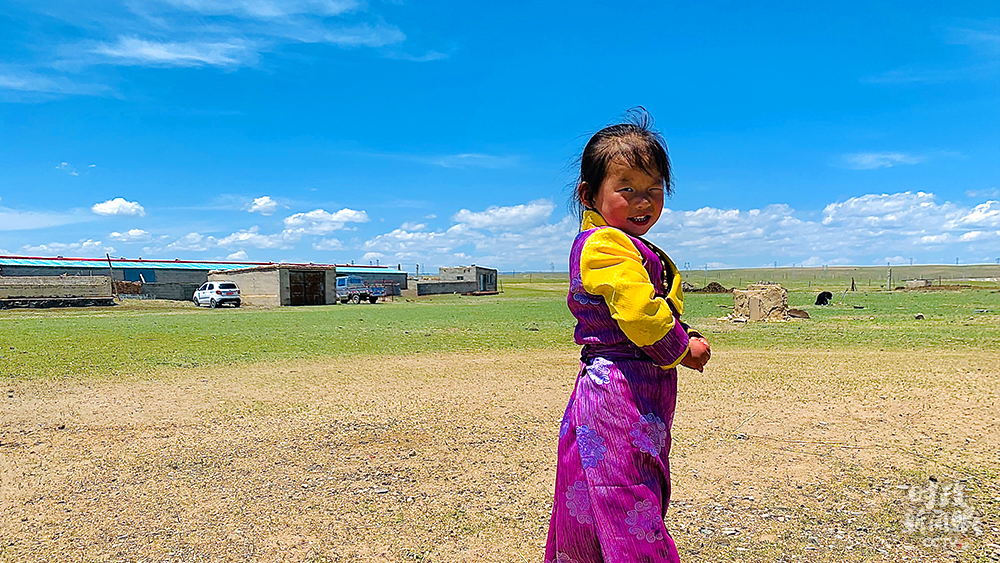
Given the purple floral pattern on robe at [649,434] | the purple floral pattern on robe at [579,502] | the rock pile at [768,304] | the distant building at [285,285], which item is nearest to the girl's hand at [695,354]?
the purple floral pattern on robe at [649,434]

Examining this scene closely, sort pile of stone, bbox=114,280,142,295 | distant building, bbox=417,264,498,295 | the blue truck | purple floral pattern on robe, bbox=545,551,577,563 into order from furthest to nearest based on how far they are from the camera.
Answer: distant building, bbox=417,264,498,295, the blue truck, pile of stone, bbox=114,280,142,295, purple floral pattern on robe, bbox=545,551,577,563

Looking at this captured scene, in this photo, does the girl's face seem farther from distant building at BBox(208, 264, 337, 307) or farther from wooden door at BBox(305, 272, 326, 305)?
wooden door at BBox(305, 272, 326, 305)

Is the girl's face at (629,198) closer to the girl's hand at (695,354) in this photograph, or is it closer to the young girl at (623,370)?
the young girl at (623,370)

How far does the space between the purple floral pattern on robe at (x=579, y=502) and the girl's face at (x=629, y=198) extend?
96 cm

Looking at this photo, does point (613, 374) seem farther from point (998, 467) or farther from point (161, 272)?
point (161, 272)

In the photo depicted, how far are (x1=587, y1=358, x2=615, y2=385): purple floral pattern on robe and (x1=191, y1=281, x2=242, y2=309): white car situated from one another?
39.9 metres

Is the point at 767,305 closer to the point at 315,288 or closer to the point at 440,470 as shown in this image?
the point at 440,470

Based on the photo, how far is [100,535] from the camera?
425 cm

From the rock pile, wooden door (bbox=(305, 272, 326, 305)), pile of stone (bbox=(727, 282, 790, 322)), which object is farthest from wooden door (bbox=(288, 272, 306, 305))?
the rock pile

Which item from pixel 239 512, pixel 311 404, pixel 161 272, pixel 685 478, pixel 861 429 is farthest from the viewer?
pixel 161 272

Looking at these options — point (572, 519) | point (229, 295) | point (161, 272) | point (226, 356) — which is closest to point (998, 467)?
point (572, 519)

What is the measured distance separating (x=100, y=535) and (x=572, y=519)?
3235 mm

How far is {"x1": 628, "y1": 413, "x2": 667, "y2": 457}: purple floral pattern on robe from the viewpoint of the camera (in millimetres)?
2416

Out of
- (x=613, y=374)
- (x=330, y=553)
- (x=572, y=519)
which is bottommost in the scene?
(x=330, y=553)
